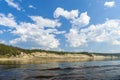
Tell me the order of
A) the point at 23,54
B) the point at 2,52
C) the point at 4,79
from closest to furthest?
1. the point at 4,79
2. the point at 2,52
3. the point at 23,54

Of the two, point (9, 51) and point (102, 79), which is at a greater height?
point (9, 51)

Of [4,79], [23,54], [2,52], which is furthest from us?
[23,54]

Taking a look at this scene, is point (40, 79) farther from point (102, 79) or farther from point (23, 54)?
point (23, 54)

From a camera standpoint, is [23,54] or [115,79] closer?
[115,79]

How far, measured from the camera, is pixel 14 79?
142ft

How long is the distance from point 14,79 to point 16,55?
141842mm

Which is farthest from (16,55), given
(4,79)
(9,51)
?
(4,79)

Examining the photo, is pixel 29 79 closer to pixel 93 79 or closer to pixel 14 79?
pixel 14 79

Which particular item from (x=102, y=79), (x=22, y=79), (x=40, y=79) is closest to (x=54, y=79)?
(x=40, y=79)

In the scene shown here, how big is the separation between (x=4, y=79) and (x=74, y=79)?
1310 centimetres

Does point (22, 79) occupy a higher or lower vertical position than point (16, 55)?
lower

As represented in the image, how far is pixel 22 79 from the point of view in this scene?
43.3m

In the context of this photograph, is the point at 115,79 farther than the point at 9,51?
No

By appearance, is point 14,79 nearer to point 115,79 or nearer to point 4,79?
point 4,79
